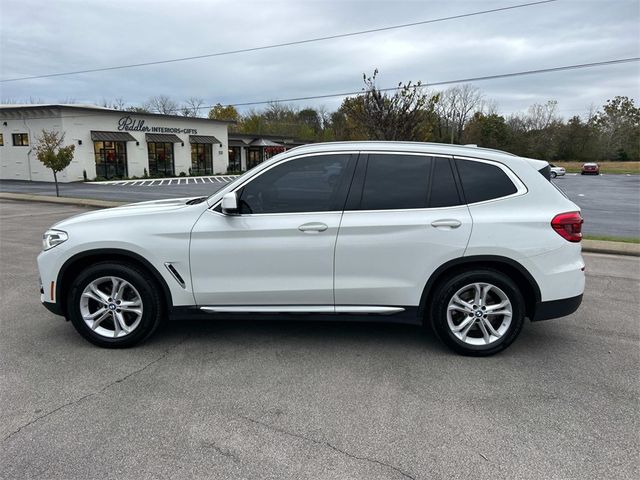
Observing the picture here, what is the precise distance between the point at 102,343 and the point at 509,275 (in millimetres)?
3577

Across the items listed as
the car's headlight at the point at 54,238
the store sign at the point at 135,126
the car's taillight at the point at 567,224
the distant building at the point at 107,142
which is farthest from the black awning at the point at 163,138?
the car's taillight at the point at 567,224

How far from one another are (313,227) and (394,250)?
69cm

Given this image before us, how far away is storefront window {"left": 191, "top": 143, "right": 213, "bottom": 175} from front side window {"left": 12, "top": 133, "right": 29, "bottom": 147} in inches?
496

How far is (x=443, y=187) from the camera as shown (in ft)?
12.3

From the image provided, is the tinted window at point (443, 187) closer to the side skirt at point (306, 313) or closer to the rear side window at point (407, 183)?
the rear side window at point (407, 183)

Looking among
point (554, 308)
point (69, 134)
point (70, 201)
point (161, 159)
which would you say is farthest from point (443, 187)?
point (161, 159)

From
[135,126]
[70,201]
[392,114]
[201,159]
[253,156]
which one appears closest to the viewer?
[392,114]

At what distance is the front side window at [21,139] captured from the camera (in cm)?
3350

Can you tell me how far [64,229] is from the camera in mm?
3898

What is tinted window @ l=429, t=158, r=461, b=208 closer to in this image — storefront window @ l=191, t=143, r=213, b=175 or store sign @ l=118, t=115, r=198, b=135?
store sign @ l=118, t=115, r=198, b=135

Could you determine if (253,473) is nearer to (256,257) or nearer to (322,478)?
(322,478)

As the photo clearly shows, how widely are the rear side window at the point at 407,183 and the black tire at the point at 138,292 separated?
1945 millimetres

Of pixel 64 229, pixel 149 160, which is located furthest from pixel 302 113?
pixel 64 229

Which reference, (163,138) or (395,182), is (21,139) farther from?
(395,182)
